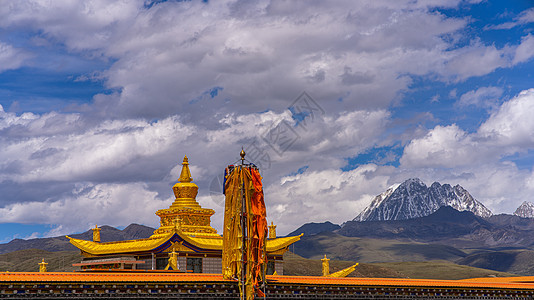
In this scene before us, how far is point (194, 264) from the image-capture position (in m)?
47.2

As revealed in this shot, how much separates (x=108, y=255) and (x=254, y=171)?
18601mm

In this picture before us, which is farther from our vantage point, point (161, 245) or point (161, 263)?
point (161, 263)

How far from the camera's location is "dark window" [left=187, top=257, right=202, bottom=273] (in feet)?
154

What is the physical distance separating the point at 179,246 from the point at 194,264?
1.70 meters

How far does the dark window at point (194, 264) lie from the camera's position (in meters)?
47.0

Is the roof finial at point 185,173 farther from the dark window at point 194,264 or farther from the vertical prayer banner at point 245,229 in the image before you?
the vertical prayer banner at point 245,229

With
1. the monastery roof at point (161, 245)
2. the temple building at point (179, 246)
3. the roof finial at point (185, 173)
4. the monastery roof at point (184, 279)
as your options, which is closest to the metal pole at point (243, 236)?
the monastery roof at point (184, 279)

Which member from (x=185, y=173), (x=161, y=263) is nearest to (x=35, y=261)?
(x=185, y=173)

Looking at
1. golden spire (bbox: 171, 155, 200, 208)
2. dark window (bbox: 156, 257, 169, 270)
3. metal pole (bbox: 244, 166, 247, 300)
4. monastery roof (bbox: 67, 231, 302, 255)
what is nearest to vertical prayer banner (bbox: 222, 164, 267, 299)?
metal pole (bbox: 244, 166, 247, 300)

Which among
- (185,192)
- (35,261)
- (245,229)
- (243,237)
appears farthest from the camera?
(35,261)

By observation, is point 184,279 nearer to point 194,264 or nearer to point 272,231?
point 194,264

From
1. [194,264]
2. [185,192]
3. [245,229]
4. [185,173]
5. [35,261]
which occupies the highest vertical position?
[35,261]

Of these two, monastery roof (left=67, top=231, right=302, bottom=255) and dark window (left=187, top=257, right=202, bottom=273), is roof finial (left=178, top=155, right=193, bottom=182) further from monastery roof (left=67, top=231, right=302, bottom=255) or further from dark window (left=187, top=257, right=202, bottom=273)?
dark window (left=187, top=257, right=202, bottom=273)

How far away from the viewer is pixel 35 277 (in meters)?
32.2
